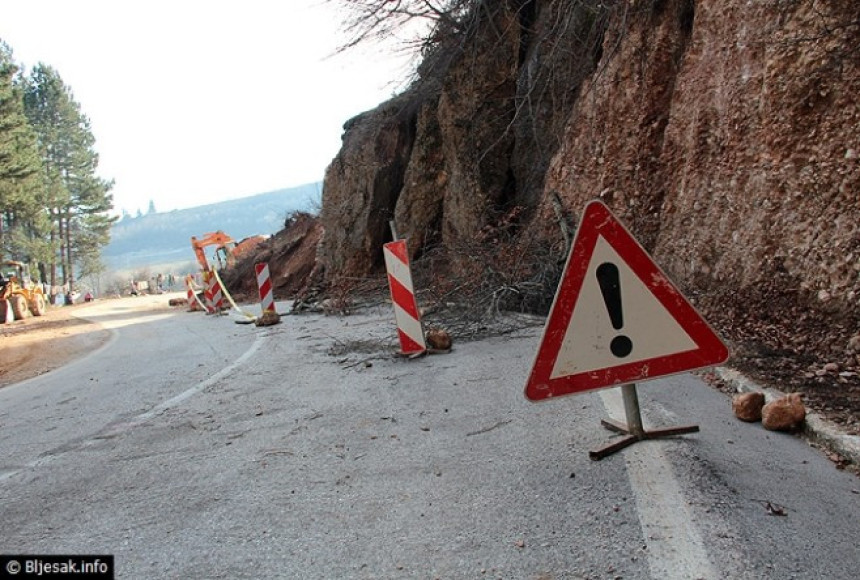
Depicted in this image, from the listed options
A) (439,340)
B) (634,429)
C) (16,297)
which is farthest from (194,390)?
(16,297)

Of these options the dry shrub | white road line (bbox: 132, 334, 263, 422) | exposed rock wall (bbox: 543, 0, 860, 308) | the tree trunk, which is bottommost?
white road line (bbox: 132, 334, 263, 422)

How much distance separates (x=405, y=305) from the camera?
6977 millimetres

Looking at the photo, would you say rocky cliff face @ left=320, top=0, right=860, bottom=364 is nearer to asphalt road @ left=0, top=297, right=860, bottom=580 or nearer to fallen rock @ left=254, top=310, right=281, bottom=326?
asphalt road @ left=0, top=297, right=860, bottom=580

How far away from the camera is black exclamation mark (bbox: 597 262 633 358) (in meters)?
3.15

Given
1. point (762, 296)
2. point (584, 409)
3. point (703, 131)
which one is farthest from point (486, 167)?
point (584, 409)

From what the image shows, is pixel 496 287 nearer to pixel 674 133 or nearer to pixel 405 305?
pixel 405 305

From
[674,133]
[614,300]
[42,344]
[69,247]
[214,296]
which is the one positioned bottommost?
[42,344]

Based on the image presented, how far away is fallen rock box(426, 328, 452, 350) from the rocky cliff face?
2.83 meters

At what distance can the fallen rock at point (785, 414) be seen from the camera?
361 centimetres

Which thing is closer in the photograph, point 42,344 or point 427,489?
point 427,489

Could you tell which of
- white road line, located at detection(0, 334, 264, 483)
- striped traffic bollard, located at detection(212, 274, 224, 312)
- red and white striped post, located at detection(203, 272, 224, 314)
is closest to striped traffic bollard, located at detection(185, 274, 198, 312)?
red and white striped post, located at detection(203, 272, 224, 314)

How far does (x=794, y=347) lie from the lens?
491cm

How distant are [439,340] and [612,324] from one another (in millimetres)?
3991

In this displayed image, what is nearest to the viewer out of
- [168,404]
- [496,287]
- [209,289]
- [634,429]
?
[634,429]
